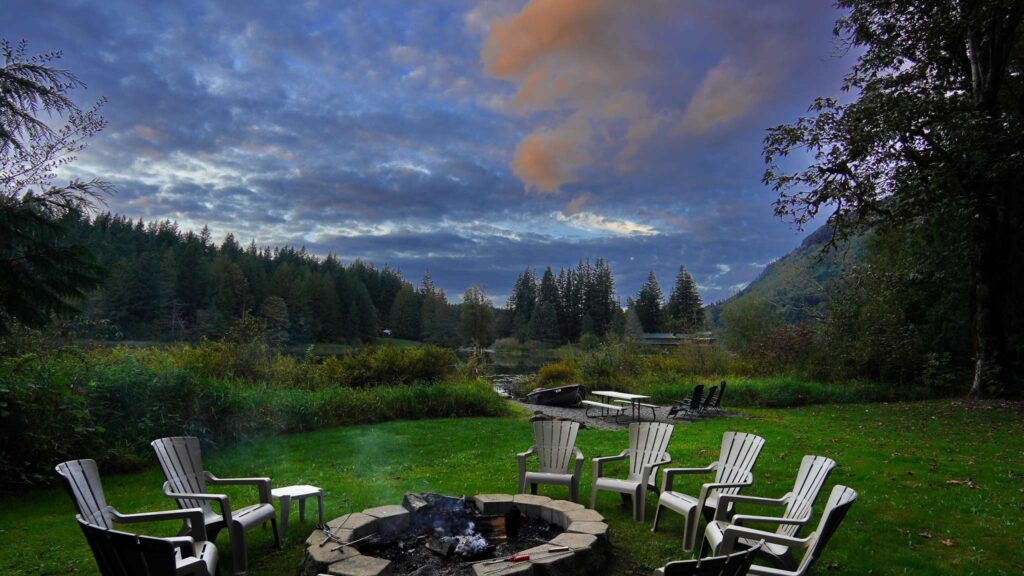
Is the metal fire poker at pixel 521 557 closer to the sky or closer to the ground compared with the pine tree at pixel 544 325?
closer to the ground

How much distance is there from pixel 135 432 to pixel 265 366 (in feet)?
12.6

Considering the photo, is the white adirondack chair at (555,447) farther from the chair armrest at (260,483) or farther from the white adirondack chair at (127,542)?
the white adirondack chair at (127,542)

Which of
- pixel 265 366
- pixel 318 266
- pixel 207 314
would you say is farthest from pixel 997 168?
pixel 318 266

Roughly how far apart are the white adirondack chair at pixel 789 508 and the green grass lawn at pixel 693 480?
19.2 inches

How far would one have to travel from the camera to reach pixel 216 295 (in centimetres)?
3459

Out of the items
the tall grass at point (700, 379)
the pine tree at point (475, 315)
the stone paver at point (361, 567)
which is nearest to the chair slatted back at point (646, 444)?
the stone paver at point (361, 567)

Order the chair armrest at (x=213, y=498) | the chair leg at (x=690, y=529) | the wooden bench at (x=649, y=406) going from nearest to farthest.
Answer: the chair armrest at (x=213, y=498)
the chair leg at (x=690, y=529)
the wooden bench at (x=649, y=406)

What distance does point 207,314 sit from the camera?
30.5m

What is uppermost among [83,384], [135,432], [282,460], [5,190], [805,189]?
[805,189]

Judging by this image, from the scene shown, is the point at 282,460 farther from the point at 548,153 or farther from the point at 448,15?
the point at 548,153

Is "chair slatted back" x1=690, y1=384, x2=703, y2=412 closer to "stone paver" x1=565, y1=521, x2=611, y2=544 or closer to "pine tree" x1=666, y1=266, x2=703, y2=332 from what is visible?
"stone paver" x1=565, y1=521, x2=611, y2=544

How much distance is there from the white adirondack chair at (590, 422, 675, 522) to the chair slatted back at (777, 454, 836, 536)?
1.26 m

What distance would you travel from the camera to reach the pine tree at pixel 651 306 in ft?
178

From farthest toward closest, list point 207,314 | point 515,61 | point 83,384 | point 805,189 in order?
point 207,314 < point 805,189 < point 515,61 < point 83,384
